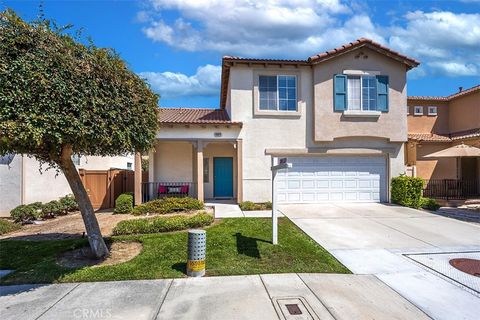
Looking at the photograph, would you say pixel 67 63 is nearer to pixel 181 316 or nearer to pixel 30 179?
pixel 181 316

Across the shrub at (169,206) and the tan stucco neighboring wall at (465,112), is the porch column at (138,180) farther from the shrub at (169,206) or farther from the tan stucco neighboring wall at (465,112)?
the tan stucco neighboring wall at (465,112)

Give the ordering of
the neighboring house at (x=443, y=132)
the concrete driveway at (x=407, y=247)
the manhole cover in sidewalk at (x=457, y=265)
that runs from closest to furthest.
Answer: the concrete driveway at (x=407, y=247)
the manhole cover in sidewalk at (x=457, y=265)
the neighboring house at (x=443, y=132)

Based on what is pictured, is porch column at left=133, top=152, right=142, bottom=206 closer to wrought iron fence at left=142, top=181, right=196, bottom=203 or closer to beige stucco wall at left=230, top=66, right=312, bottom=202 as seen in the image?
wrought iron fence at left=142, top=181, right=196, bottom=203

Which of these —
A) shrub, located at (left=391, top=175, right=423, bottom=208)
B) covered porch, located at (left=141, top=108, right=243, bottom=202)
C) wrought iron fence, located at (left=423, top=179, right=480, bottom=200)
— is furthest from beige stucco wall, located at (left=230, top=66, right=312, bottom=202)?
wrought iron fence, located at (left=423, top=179, right=480, bottom=200)

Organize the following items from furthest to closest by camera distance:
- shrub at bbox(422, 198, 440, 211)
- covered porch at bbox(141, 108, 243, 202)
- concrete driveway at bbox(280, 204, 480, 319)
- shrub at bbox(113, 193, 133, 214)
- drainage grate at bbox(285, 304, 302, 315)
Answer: covered porch at bbox(141, 108, 243, 202)
shrub at bbox(422, 198, 440, 211)
shrub at bbox(113, 193, 133, 214)
concrete driveway at bbox(280, 204, 480, 319)
drainage grate at bbox(285, 304, 302, 315)

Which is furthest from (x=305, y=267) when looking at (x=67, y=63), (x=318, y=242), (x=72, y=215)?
(x=72, y=215)

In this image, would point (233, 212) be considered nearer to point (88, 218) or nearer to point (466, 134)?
point (88, 218)

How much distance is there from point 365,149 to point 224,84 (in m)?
7.92

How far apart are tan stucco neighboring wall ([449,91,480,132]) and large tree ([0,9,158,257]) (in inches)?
791

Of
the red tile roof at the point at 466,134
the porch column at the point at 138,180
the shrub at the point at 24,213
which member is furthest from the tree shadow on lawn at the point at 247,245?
the red tile roof at the point at 466,134

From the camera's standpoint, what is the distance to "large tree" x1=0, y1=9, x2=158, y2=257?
462 centimetres

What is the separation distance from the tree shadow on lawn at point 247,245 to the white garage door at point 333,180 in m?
6.12

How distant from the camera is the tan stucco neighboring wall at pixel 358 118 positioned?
14.0 m

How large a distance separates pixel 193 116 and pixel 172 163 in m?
2.65
